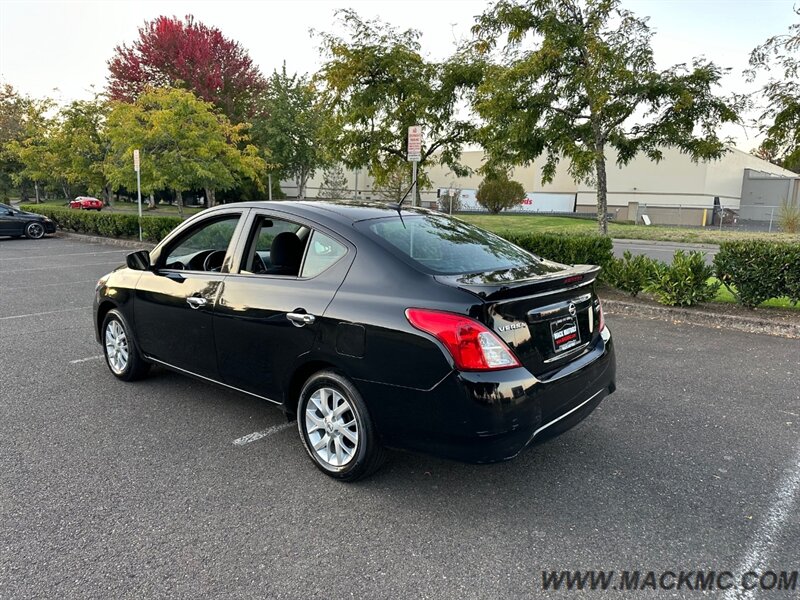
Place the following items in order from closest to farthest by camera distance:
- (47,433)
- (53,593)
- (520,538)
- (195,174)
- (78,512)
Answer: (53,593) → (520,538) → (78,512) → (47,433) → (195,174)

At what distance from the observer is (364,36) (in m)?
12.9

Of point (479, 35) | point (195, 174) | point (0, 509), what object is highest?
point (479, 35)

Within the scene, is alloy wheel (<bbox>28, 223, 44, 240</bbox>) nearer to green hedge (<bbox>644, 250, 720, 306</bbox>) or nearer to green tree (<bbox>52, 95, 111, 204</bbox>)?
green tree (<bbox>52, 95, 111, 204</bbox>)

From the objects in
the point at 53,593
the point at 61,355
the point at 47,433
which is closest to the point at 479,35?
the point at 61,355

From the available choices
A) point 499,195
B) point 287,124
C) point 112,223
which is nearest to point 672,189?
point 499,195

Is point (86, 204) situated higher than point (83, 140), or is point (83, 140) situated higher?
point (83, 140)

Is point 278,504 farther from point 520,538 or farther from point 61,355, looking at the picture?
point 61,355

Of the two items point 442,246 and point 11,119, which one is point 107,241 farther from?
point 11,119

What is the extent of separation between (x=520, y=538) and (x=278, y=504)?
4.24 ft

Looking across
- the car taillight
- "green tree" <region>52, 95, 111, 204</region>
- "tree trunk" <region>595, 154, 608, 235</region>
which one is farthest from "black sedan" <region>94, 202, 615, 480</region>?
"green tree" <region>52, 95, 111, 204</region>

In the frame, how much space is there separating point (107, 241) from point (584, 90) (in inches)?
611

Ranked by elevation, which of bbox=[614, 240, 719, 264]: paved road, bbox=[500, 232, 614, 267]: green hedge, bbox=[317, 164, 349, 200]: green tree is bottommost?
bbox=[614, 240, 719, 264]: paved road

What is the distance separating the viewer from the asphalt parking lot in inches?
97.2

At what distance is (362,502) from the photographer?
120 inches
